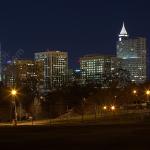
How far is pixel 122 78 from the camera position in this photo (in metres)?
191

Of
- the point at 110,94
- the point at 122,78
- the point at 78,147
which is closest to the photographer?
the point at 78,147

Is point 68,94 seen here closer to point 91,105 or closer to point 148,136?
point 91,105

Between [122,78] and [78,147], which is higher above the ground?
[122,78]

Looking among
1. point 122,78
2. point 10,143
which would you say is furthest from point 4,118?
point 122,78

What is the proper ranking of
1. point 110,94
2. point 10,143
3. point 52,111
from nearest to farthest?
point 10,143 < point 52,111 < point 110,94

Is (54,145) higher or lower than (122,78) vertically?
lower

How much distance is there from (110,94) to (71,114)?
104 ft

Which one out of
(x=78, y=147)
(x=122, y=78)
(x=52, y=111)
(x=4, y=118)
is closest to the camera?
(x=78, y=147)

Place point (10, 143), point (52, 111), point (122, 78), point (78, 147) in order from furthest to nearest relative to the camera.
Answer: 1. point (122, 78)
2. point (52, 111)
3. point (10, 143)
4. point (78, 147)

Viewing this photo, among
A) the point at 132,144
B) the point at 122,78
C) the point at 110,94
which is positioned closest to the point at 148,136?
the point at 132,144

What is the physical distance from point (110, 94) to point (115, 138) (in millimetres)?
85147

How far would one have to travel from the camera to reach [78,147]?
32344mm

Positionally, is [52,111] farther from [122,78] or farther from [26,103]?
[122,78]

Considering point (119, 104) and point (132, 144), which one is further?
point (119, 104)
